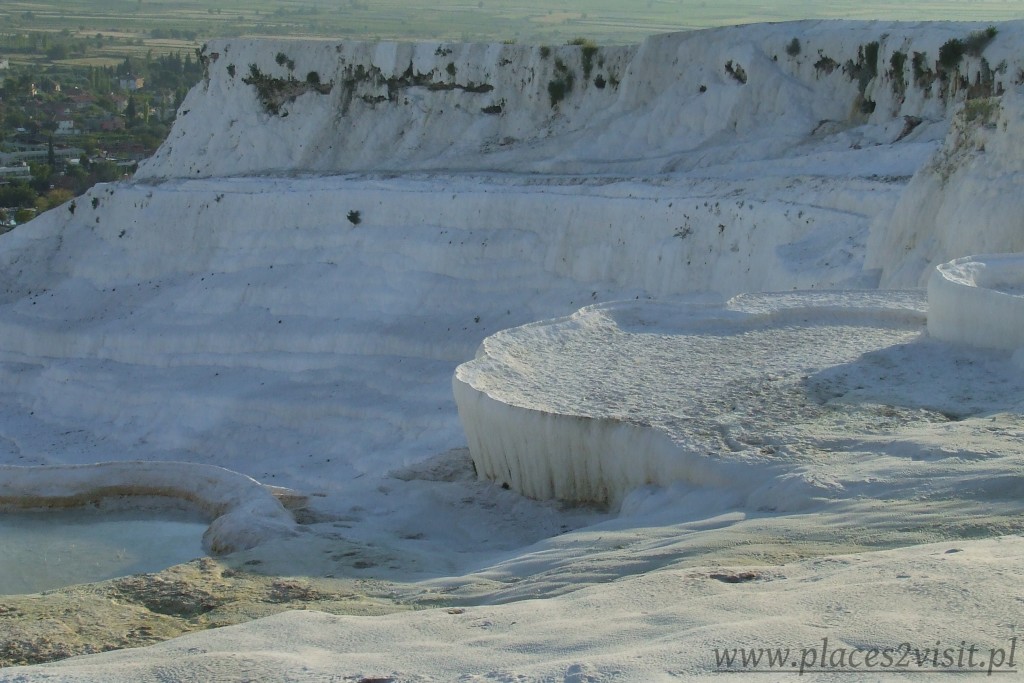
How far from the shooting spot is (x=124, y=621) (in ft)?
23.5

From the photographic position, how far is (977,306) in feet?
32.8

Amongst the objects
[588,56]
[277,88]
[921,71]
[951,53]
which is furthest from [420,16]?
[951,53]

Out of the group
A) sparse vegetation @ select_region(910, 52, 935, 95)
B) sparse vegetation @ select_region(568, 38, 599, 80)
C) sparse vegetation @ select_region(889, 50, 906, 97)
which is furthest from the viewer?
sparse vegetation @ select_region(568, 38, 599, 80)

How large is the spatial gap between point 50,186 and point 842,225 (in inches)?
1563

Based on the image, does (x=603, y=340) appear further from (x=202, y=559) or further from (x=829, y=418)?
(x=202, y=559)

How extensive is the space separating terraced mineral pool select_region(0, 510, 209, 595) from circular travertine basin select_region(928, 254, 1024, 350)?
18.1 ft

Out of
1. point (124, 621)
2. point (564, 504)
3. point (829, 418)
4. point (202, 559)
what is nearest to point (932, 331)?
point (829, 418)

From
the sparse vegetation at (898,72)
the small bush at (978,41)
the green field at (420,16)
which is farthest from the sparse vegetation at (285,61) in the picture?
the green field at (420,16)

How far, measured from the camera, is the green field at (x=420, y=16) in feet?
324

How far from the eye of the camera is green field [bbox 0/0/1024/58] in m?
98.7

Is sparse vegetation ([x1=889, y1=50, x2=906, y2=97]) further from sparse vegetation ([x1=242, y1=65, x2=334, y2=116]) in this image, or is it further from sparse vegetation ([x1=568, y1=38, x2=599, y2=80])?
sparse vegetation ([x1=242, y1=65, x2=334, y2=116])

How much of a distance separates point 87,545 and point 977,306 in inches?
251

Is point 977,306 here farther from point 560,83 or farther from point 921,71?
point 560,83

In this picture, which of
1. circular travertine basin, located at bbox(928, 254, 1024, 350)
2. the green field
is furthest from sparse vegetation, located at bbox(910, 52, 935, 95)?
the green field
